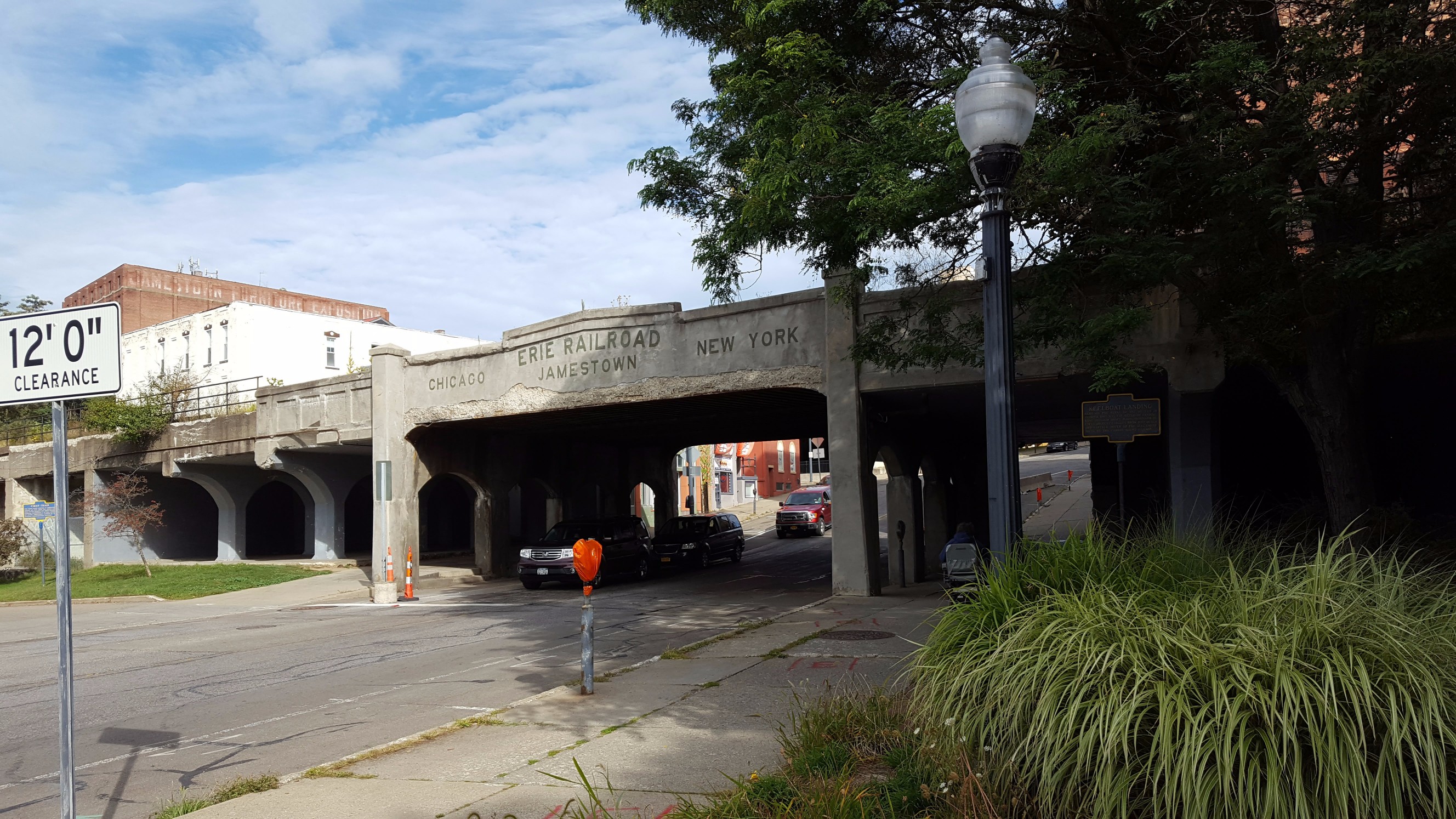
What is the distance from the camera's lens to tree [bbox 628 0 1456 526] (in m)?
9.83

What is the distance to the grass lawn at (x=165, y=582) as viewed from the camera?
87.1 feet

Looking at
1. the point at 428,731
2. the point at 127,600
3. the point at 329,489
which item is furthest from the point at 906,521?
the point at 127,600

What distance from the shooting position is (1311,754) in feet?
12.9

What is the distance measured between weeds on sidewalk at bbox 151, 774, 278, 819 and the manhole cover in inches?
276

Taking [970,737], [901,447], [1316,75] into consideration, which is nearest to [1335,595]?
[970,737]

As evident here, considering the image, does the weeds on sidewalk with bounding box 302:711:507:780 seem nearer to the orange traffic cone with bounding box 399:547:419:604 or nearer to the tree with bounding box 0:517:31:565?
the orange traffic cone with bounding box 399:547:419:604

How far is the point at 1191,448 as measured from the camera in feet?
48.9

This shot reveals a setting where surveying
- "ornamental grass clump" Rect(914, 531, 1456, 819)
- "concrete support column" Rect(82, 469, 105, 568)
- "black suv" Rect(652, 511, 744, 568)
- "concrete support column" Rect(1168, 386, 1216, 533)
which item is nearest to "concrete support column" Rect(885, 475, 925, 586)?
"black suv" Rect(652, 511, 744, 568)

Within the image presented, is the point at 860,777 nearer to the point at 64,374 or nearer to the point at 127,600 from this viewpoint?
the point at 64,374

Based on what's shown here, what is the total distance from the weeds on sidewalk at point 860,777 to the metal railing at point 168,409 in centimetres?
2759

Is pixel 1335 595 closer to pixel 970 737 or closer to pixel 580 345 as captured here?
pixel 970 737

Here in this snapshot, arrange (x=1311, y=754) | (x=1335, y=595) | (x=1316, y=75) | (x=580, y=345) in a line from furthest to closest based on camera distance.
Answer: (x=580, y=345) → (x=1316, y=75) → (x=1335, y=595) → (x=1311, y=754)

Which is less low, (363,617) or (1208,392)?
(1208,392)

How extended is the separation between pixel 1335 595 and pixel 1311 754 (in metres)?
1.08
